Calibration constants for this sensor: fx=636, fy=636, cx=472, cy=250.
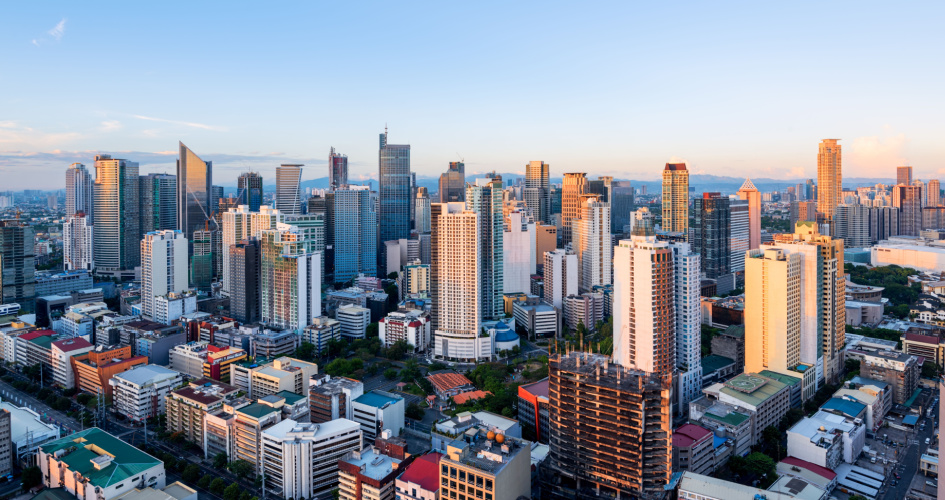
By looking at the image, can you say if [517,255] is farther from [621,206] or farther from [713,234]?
[621,206]

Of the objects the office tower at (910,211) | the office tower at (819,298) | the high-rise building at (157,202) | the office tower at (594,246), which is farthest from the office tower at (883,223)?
the high-rise building at (157,202)

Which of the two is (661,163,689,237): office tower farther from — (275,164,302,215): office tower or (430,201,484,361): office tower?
(275,164,302,215): office tower

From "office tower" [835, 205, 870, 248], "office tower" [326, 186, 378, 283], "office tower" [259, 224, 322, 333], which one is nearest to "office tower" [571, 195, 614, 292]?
"office tower" [259, 224, 322, 333]

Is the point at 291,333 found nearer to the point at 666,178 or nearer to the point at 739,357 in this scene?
the point at 739,357

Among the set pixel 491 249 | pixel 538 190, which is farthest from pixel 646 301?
pixel 538 190

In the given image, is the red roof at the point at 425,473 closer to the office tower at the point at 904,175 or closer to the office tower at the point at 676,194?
the office tower at the point at 676,194

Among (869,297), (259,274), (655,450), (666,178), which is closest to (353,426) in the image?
(655,450)

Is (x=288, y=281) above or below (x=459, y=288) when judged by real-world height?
above
